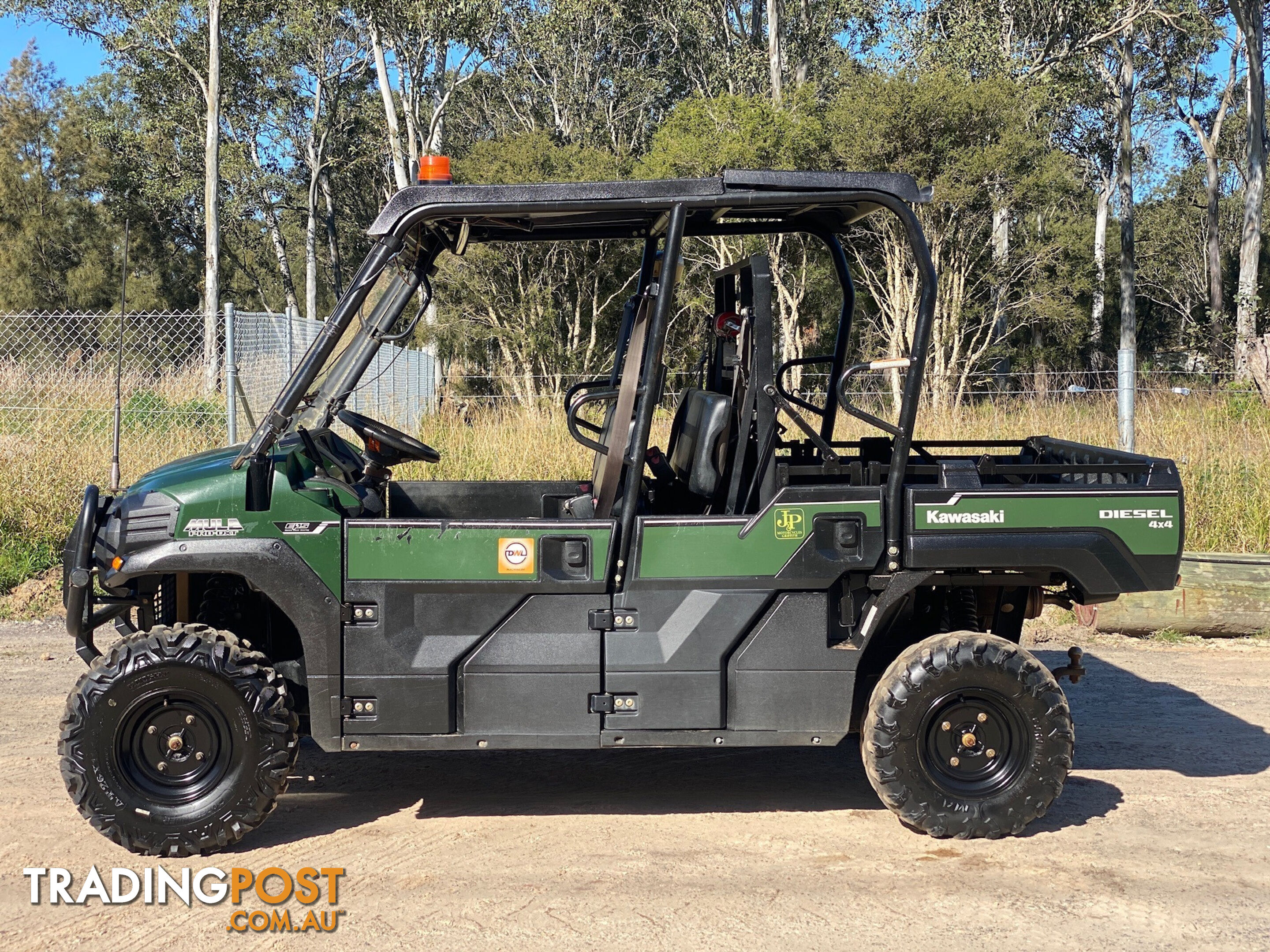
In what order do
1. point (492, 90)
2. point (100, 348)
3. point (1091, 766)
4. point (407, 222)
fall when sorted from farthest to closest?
1. point (492, 90)
2. point (100, 348)
3. point (1091, 766)
4. point (407, 222)

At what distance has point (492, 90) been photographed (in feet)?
124

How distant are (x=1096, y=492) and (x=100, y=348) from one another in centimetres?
984

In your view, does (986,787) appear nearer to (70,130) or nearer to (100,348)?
(100,348)

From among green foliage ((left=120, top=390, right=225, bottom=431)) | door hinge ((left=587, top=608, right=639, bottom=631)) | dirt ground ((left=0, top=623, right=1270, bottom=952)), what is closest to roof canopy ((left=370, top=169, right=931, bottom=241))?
door hinge ((left=587, top=608, right=639, bottom=631))

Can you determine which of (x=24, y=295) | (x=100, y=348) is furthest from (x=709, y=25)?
(x=100, y=348)

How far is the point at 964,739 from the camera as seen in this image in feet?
14.0

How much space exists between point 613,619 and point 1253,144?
2830 cm

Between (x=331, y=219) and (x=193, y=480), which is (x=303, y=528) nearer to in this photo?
(x=193, y=480)

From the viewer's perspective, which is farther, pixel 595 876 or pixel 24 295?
pixel 24 295

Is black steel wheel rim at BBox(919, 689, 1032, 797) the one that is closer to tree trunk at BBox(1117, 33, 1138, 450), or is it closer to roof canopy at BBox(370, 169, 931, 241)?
roof canopy at BBox(370, 169, 931, 241)

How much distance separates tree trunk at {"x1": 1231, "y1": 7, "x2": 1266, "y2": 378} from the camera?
84.2ft

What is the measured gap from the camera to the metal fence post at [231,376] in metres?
8.73

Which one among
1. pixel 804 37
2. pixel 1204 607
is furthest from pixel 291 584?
pixel 804 37

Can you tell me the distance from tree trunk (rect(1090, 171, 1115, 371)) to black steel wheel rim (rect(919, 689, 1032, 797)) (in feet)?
61.7
